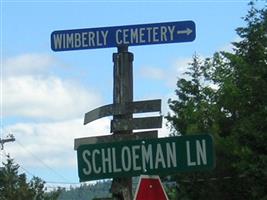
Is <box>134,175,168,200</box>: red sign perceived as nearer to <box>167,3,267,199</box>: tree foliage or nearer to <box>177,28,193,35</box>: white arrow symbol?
<box>177,28,193,35</box>: white arrow symbol

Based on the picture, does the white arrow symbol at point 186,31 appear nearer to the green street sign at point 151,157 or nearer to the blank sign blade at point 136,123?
the blank sign blade at point 136,123

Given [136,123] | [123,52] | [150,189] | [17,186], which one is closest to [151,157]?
[150,189]

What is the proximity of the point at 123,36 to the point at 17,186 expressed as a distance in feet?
198

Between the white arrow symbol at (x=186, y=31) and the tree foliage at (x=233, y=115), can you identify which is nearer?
the white arrow symbol at (x=186, y=31)

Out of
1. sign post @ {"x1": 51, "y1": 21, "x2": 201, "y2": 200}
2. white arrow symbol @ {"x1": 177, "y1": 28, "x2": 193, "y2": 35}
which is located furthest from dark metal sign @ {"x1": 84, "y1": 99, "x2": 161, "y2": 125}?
white arrow symbol @ {"x1": 177, "y1": 28, "x2": 193, "y2": 35}

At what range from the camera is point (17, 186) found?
68250mm

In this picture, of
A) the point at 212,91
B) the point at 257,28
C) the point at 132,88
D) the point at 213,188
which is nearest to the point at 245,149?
the point at 257,28

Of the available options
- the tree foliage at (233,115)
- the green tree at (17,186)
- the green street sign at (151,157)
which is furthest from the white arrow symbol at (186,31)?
the green tree at (17,186)

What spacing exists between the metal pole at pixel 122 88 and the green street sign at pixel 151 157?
1058 millimetres

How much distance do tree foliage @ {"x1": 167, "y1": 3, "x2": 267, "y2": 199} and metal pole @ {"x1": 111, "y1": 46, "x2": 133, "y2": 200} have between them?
20.3m

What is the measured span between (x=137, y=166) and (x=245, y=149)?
23.3 metres

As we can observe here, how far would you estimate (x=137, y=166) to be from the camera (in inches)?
325

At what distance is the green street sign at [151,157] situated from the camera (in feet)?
27.0

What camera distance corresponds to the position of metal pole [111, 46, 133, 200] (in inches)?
372
